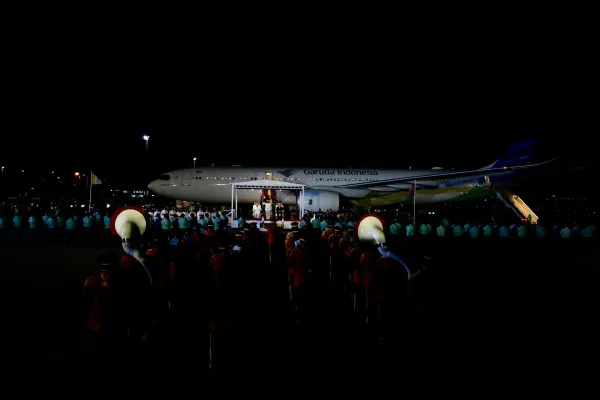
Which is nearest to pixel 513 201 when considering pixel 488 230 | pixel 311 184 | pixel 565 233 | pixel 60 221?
pixel 565 233

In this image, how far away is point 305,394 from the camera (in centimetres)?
468

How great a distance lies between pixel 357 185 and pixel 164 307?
2386 cm

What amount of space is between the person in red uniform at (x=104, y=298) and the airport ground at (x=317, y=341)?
14.8 inches

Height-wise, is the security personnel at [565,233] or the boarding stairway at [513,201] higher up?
the boarding stairway at [513,201]

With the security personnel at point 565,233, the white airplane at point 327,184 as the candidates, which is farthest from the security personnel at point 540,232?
the white airplane at point 327,184

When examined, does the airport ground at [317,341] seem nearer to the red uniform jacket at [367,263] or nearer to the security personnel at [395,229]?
the red uniform jacket at [367,263]

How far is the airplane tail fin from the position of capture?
120ft

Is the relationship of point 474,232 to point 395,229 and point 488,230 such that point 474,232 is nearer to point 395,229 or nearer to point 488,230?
point 488,230

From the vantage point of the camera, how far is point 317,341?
6445 mm

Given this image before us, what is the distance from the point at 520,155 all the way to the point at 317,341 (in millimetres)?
36115

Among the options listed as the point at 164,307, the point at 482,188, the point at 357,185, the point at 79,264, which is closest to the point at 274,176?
the point at 357,185

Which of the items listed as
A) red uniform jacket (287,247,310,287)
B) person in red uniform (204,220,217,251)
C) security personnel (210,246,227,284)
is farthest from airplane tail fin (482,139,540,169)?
security personnel (210,246,227,284)

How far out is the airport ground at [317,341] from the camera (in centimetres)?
518

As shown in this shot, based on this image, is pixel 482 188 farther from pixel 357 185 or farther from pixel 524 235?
pixel 524 235
